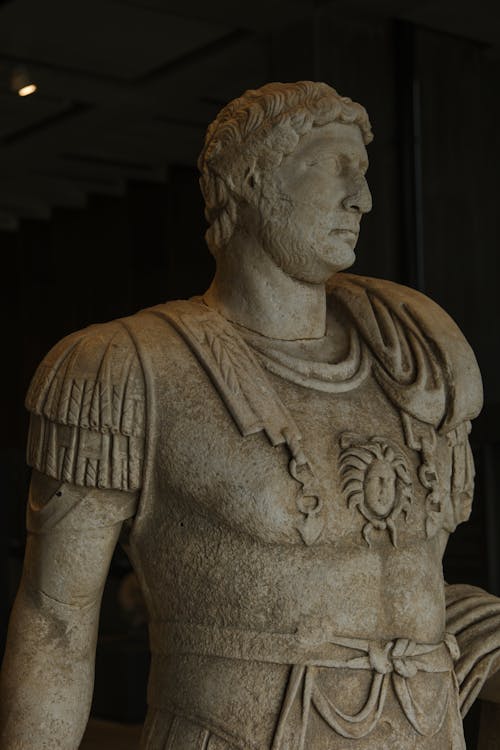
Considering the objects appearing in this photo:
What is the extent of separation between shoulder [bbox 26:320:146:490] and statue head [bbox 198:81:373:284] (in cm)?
39

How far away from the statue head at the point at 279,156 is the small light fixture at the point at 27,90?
17.2ft

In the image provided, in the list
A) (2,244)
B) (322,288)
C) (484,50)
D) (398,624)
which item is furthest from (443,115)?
(2,244)

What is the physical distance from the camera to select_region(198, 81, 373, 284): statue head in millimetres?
2924

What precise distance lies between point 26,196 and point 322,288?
7893mm

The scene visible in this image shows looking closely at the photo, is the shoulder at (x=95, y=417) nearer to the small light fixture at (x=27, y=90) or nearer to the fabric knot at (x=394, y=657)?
the fabric knot at (x=394, y=657)

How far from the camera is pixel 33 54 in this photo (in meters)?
7.47

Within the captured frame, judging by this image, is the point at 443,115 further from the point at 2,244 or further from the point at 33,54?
the point at 2,244

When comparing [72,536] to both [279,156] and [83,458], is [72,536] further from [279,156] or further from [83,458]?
[279,156]

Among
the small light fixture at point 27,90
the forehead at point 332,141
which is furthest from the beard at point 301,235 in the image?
the small light fixture at point 27,90

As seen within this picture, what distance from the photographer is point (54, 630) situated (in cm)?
289

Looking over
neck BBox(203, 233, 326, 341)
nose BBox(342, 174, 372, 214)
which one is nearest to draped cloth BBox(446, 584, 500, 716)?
neck BBox(203, 233, 326, 341)

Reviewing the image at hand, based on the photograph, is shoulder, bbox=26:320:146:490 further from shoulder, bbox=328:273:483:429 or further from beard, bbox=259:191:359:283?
shoulder, bbox=328:273:483:429

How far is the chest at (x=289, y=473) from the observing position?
274 cm

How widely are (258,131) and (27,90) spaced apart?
5.44 metres
